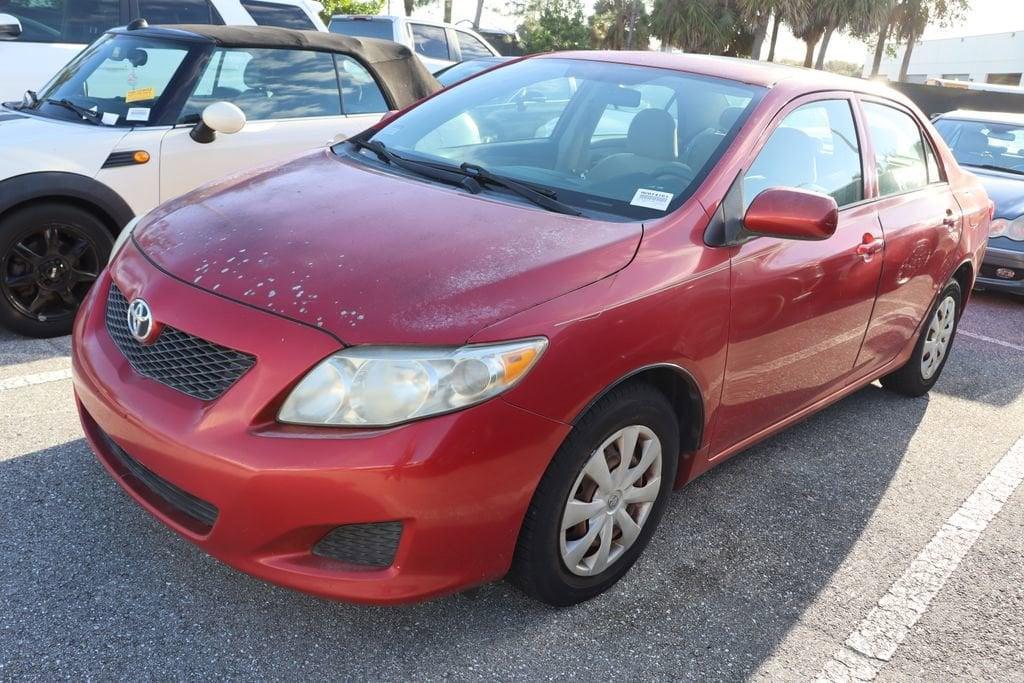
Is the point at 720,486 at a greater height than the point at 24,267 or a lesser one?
lesser

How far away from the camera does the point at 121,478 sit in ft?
8.34

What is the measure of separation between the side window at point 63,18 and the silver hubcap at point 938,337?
6.34 meters

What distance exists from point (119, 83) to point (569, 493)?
3.76 meters

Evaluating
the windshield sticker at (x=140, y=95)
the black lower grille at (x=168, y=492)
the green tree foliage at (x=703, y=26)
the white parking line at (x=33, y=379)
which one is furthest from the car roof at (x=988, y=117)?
the green tree foliage at (x=703, y=26)

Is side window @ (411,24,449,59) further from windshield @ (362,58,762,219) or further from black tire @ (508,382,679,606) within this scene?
black tire @ (508,382,679,606)

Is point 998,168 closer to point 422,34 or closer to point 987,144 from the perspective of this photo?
point 987,144

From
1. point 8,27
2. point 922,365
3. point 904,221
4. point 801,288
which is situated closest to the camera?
point 801,288

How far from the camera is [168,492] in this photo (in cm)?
240

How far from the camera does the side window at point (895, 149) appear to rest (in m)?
3.84

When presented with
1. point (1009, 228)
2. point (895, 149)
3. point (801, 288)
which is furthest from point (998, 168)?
point (801, 288)

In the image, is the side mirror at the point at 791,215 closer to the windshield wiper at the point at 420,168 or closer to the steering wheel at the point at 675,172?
the steering wheel at the point at 675,172

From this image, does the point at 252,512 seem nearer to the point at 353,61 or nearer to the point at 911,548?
the point at 911,548

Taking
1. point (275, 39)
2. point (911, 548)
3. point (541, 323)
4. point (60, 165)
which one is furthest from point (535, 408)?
point (275, 39)

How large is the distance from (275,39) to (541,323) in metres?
3.74
